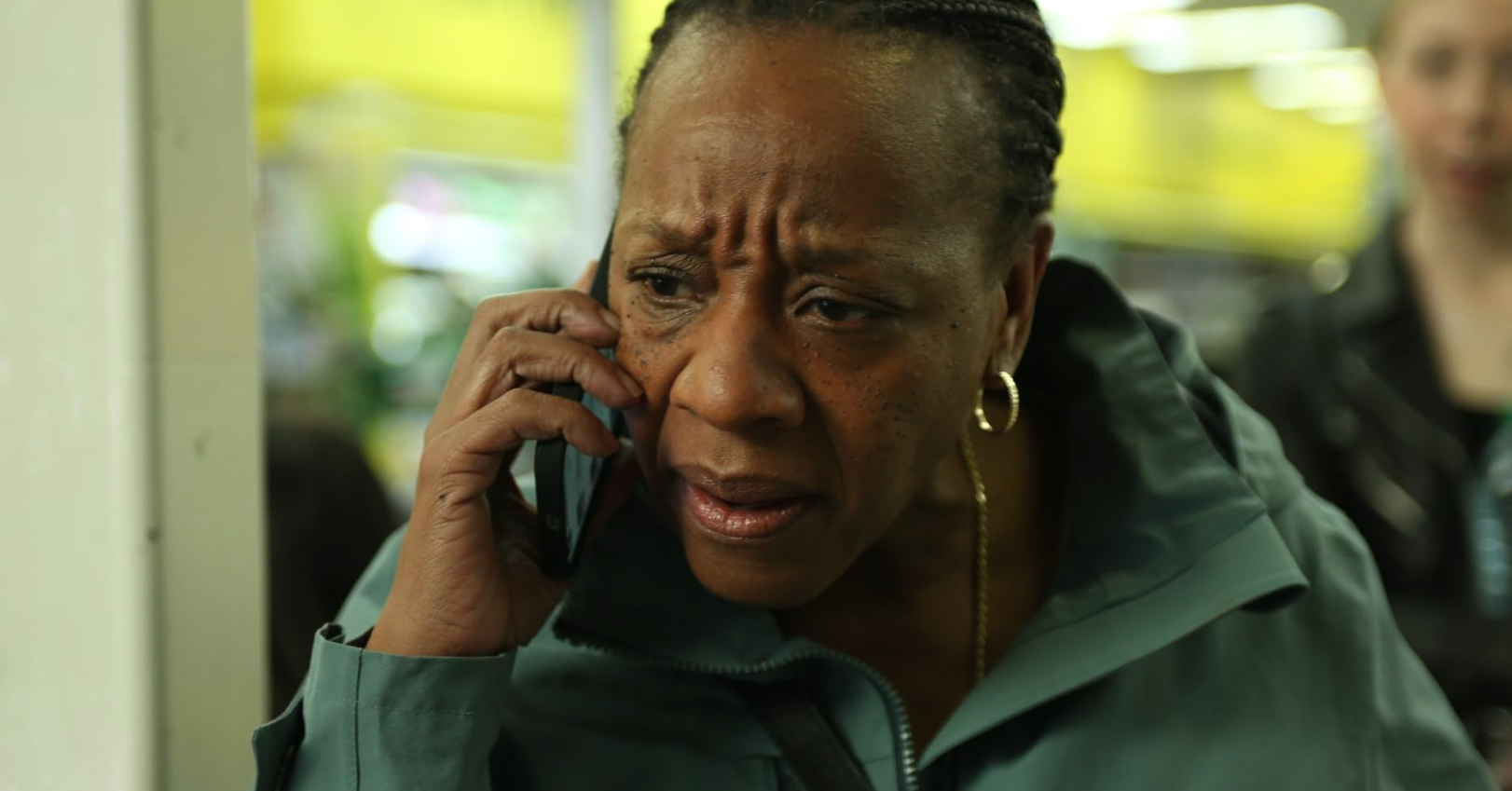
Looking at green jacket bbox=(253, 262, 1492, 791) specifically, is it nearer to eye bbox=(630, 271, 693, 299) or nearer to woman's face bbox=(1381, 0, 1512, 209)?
eye bbox=(630, 271, 693, 299)

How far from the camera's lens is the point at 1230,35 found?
7414mm

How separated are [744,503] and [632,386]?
0.51 ft

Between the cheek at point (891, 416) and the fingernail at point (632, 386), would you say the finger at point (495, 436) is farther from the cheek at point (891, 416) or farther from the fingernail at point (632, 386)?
the cheek at point (891, 416)

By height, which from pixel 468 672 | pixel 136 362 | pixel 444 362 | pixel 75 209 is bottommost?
pixel 444 362

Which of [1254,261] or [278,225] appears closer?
[278,225]

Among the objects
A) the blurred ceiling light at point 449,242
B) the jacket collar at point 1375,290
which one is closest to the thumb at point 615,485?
the jacket collar at point 1375,290

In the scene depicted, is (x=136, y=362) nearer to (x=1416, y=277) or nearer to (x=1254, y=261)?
(x=1416, y=277)

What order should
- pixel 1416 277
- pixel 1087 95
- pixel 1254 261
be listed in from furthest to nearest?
pixel 1254 261
pixel 1087 95
pixel 1416 277

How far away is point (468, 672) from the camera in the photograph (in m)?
1.24

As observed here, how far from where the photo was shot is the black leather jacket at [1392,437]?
2104 millimetres

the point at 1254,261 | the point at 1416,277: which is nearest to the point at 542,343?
the point at 1416,277

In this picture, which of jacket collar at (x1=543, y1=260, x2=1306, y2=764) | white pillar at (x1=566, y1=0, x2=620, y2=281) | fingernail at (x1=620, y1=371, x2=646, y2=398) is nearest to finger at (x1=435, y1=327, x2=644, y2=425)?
fingernail at (x1=620, y1=371, x2=646, y2=398)

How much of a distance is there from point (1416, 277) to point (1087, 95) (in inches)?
251

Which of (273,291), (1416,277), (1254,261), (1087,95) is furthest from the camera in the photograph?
(1254,261)
